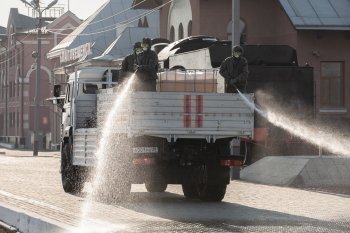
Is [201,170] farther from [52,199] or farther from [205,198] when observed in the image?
[52,199]

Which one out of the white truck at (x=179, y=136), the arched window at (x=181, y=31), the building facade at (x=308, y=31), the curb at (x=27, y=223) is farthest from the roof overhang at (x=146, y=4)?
the curb at (x=27, y=223)

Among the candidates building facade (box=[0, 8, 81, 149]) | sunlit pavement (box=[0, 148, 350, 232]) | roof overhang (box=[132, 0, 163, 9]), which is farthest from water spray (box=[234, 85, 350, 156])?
building facade (box=[0, 8, 81, 149])

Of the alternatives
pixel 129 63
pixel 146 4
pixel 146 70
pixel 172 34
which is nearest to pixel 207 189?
pixel 146 70

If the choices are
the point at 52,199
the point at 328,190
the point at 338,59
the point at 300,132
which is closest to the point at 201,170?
the point at 52,199

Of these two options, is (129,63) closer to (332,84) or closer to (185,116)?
(185,116)

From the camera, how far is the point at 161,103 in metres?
18.3

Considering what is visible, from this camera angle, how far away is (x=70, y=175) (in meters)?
22.3

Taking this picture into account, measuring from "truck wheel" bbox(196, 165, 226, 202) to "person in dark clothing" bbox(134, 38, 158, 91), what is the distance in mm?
1948

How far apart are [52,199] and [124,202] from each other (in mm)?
1491

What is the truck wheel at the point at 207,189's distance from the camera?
1938 centimetres

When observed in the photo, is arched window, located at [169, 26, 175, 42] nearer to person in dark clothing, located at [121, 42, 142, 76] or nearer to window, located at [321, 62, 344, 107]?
window, located at [321, 62, 344, 107]

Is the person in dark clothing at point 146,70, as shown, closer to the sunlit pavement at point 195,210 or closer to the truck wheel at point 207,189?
the truck wheel at point 207,189

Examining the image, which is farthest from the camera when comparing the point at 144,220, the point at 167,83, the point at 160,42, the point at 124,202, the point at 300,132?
the point at 160,42

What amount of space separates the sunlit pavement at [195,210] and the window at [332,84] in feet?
69.5
